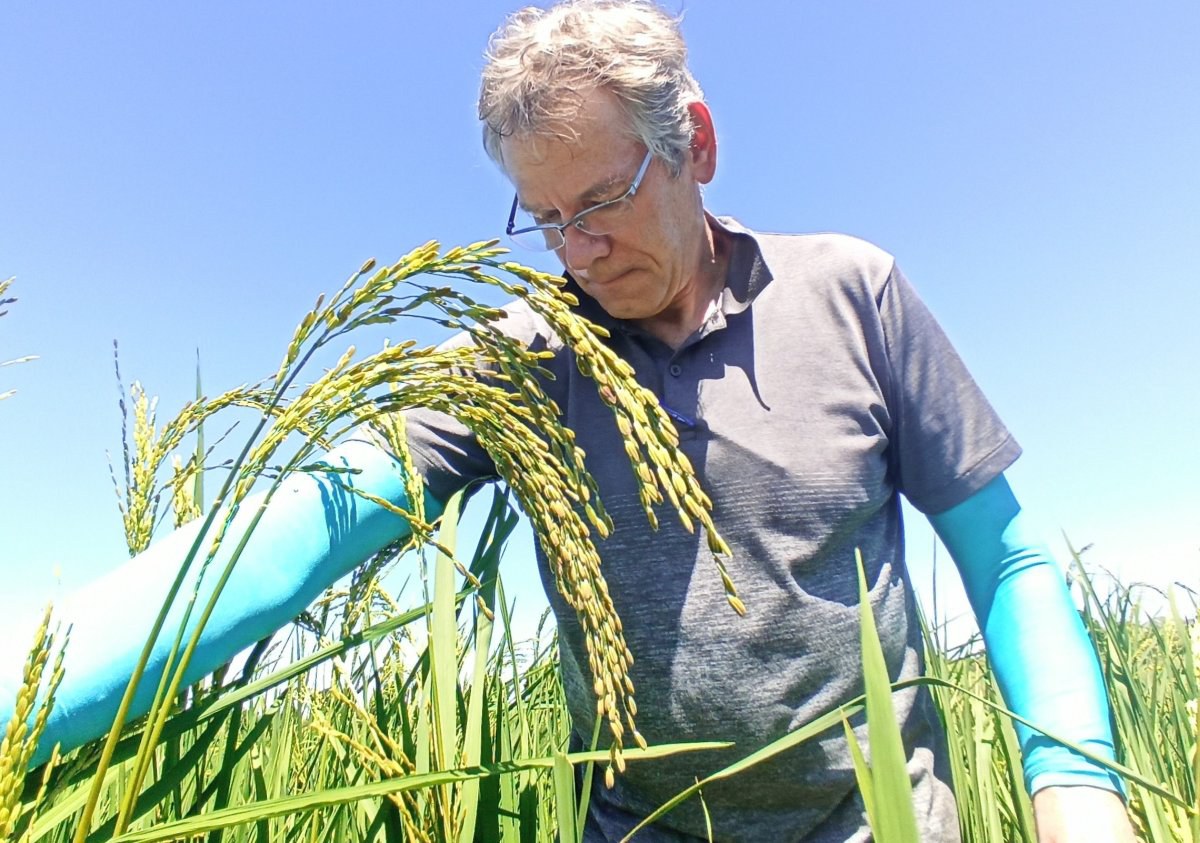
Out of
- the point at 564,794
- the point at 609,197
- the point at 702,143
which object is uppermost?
the point at 702,143

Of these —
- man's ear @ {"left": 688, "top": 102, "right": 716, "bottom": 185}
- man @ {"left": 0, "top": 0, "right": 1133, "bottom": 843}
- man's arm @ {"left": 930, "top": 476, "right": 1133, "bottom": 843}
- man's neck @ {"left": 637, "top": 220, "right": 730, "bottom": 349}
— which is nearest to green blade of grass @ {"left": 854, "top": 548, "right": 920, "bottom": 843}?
man's arm @ {"left": 930, "top": 476, "right": 1133, "bottom": 843}

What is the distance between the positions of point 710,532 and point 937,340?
1.80m

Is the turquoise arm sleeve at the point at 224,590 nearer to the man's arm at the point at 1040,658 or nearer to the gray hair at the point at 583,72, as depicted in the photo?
the gray hair at the point at 583,72

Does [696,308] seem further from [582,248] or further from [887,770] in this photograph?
[887,770]

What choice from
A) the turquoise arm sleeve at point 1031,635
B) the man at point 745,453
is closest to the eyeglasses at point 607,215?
the man at point 745,453

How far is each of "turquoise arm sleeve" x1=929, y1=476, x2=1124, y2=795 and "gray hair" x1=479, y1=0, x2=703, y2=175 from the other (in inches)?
47.2

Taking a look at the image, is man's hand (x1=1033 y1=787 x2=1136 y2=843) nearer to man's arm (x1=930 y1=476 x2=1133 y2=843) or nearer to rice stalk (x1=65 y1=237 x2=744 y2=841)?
man's arm (x1=930 y1=476 x2=1133 y2=843)

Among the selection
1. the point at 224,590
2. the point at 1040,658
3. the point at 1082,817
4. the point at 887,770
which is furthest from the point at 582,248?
the point at 887,770

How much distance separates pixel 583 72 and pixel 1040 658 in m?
1.70

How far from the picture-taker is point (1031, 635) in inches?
79.4

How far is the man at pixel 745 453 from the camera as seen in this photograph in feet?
7.18

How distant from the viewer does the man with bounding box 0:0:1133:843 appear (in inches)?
86.1

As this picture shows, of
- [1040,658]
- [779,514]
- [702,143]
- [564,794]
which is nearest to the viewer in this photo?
[564,794]

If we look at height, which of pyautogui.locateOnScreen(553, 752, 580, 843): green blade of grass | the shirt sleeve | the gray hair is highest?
the gray hair
